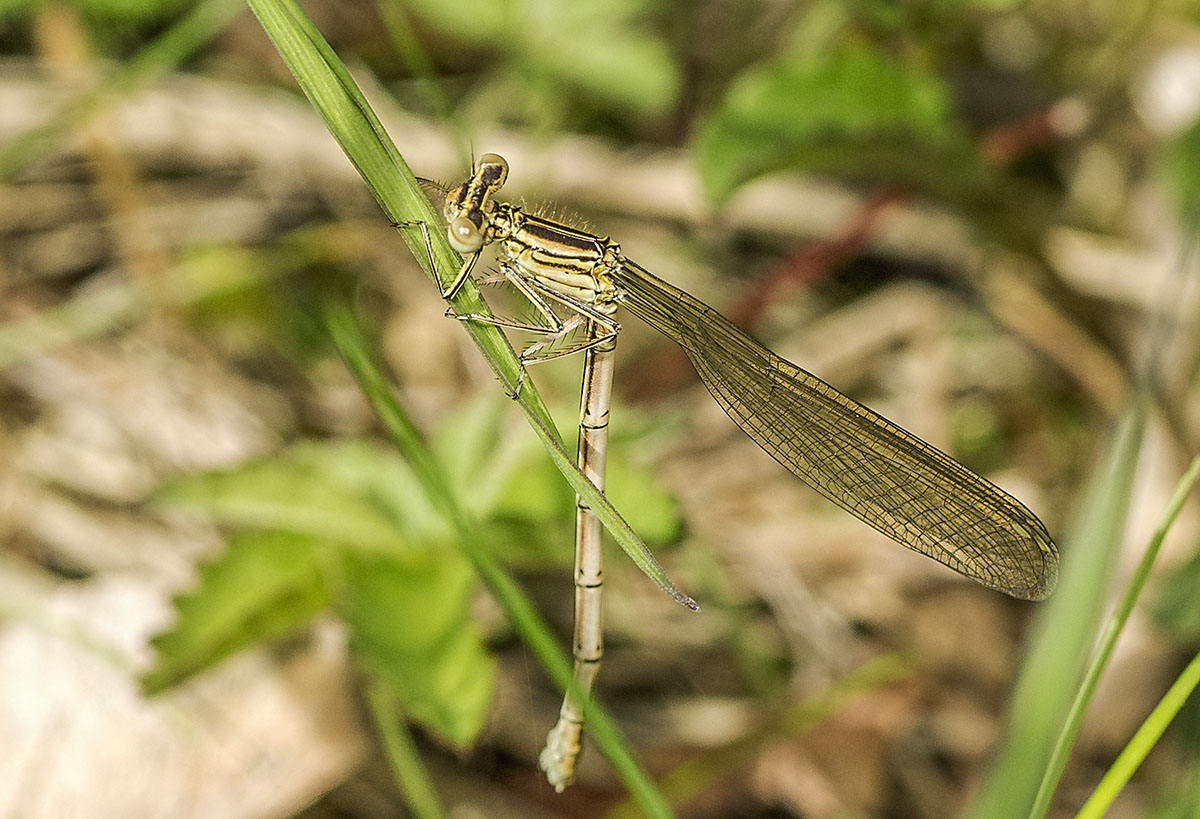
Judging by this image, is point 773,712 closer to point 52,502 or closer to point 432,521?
point 432,521

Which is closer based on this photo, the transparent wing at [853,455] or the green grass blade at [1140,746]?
the green grass blade at [1140,746]

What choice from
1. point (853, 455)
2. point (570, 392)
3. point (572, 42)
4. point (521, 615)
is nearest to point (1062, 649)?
point (853, 455)

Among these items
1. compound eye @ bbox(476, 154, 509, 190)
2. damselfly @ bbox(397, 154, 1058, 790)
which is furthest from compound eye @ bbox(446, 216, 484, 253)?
compound eye @ bbox(476, 154, 509, 190)

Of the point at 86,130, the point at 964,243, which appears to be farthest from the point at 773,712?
the point at 86,130

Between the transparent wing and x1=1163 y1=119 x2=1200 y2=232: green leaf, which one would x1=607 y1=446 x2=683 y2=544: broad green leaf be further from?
x1=1163 y1=119 x2=1200 y2=232: green leaf

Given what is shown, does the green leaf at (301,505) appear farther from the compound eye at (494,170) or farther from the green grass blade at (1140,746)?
the green grass blade at (1140,746)

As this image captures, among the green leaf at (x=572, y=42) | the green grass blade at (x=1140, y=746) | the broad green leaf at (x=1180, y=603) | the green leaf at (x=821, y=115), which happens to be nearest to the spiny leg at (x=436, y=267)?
the green leaf at (x=821, y=115)
